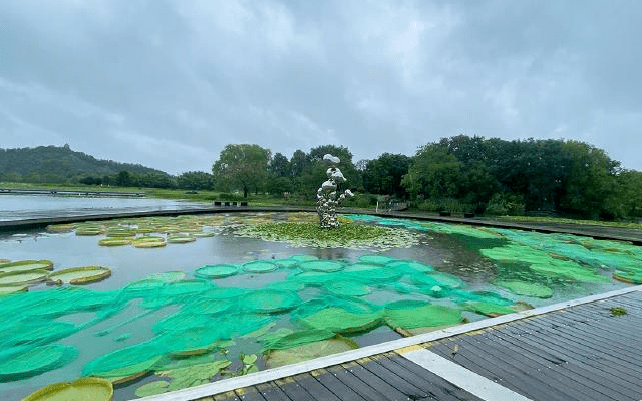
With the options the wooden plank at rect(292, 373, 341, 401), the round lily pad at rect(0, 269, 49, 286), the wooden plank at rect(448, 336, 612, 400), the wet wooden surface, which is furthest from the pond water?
the wooden plank at rect(448, 336, 612, 400)

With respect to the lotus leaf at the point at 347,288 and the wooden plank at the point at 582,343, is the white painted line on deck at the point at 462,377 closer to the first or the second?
the wooden plank at the point at 582,343

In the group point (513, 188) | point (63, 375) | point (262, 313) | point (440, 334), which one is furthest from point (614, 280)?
point (513, 188)

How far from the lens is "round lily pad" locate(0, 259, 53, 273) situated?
6.60 meters

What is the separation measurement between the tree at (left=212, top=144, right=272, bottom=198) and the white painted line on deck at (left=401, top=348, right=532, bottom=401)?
35.1 m

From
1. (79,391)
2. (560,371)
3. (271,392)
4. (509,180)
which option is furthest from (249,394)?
(509,180)

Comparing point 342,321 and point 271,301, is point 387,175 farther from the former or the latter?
point 342,321

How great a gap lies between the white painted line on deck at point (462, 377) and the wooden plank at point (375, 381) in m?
0.46

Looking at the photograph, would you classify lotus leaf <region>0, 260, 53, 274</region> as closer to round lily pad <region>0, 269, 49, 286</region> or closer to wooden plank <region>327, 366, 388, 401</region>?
round lily pad <region>0, 269, 49, 286</region>

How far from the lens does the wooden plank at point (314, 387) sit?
7.73 feet

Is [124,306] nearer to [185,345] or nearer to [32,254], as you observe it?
[185,345]

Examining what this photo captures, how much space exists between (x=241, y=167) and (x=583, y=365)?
3609 cm

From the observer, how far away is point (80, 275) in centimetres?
644

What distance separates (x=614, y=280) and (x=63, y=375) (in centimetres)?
1004

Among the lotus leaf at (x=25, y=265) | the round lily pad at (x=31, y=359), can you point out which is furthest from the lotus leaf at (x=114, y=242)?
the round lily pad at (x=31, y=359)
